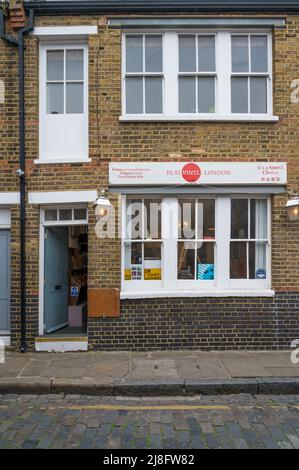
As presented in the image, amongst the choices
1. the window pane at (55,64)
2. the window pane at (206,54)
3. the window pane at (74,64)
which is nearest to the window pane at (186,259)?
the window pane at (206,54)

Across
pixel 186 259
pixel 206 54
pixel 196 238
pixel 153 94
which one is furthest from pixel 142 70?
pixel 186 259

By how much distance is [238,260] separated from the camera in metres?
7.71

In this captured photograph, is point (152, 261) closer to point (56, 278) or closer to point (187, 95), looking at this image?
point (56, 278)

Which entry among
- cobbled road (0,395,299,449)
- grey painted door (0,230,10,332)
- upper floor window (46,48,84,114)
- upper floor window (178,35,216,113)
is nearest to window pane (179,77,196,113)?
upper floor window (178,35,216,113)

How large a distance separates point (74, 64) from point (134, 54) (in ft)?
4.20

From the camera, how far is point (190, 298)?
7.44m

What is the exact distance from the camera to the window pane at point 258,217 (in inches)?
303

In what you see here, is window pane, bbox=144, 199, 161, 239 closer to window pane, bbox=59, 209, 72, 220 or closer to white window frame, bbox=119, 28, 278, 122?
window pane, bbox=59, 209, 72, 220

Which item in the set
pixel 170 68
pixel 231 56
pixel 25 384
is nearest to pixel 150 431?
pixel 25 384

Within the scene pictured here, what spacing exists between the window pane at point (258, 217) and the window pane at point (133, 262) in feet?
7.95

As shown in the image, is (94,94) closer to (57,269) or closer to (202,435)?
(57,269)

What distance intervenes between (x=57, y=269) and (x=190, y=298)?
118 inches

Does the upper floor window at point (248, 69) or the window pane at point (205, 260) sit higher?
the upper floor window at point (248, 69)

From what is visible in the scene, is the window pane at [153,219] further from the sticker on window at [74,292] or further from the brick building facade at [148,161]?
the sticker on window at [74,292]
